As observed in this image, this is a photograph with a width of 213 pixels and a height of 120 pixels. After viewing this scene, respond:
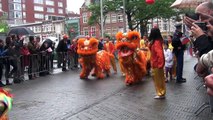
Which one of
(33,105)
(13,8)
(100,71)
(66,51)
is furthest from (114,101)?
(13,8)

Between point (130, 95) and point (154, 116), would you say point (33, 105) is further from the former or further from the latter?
point (154, 116)

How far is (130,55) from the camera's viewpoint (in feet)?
36.5

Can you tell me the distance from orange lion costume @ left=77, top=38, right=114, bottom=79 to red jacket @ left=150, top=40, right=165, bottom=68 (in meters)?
4.32

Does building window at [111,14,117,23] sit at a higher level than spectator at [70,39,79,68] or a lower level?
higher

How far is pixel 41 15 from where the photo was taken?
114062mm

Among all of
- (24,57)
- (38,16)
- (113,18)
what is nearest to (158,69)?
(24,57)

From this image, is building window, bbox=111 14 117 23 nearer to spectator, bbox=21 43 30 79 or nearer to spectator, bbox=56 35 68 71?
spectator, bbox=56 35 68 71

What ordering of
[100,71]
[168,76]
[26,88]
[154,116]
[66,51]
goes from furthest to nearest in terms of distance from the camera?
1. [66,51]
2. [100,71]
3. [168,76]
4. [26,88]
5. [154,116]

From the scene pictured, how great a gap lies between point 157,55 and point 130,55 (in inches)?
86.4

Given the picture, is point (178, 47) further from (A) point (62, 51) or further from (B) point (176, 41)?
(A) point (62, 51)

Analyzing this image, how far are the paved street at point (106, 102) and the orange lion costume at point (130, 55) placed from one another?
41 cm

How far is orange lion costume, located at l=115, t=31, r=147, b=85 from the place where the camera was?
11070 millimetres

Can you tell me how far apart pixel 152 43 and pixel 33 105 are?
3.47 meters

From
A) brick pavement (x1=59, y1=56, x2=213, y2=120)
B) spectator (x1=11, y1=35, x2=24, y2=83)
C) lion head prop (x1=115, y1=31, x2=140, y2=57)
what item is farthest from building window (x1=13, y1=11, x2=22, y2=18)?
brick pavement (x1=59, y1=56, x2=213, y2=120)
